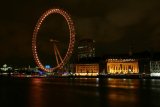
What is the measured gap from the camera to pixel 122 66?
436 ft

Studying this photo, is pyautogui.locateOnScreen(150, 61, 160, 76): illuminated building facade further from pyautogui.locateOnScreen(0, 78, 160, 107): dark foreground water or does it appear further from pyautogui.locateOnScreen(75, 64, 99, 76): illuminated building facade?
pyautogui.locateOnScreen(0, 78, 160, 107): dark foreground water

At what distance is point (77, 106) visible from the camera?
2470 cm

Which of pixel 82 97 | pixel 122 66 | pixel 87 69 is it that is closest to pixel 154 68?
pixel 122 66

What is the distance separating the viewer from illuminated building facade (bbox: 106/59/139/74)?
422 feet

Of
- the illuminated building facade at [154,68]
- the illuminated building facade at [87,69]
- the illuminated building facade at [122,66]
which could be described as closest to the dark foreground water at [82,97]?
the illuminated building facade at [154,68]

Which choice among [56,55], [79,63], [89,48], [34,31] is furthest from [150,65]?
[89,48]

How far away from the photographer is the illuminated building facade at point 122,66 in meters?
129

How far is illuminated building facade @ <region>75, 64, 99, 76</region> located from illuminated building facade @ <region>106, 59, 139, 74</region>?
6.31 meters

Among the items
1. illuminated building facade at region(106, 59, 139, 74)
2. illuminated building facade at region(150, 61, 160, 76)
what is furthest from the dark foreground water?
illuminated building facade at region(106, 59, 139, 74)

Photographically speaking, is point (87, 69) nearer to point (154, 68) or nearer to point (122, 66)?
point (122, 66)

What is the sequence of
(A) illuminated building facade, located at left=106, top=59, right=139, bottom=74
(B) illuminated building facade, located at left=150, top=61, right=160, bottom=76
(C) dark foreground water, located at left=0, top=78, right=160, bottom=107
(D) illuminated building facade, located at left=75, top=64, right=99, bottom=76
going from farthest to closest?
(D) illuminated building facade, located at left=75, top=64, right=99, bottom=76, (A) illuminated building facade, located at left=106, top=59, right=139, bottom=74, (B) illuminated building facade, located at left=150, top=61, right=160, bottom=76, (C) dark foreground water, located at left=0, top=78, right=160, bottom=107

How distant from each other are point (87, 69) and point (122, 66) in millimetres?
17330

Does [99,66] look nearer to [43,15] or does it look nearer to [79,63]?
[79,63]

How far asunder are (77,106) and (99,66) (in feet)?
379
